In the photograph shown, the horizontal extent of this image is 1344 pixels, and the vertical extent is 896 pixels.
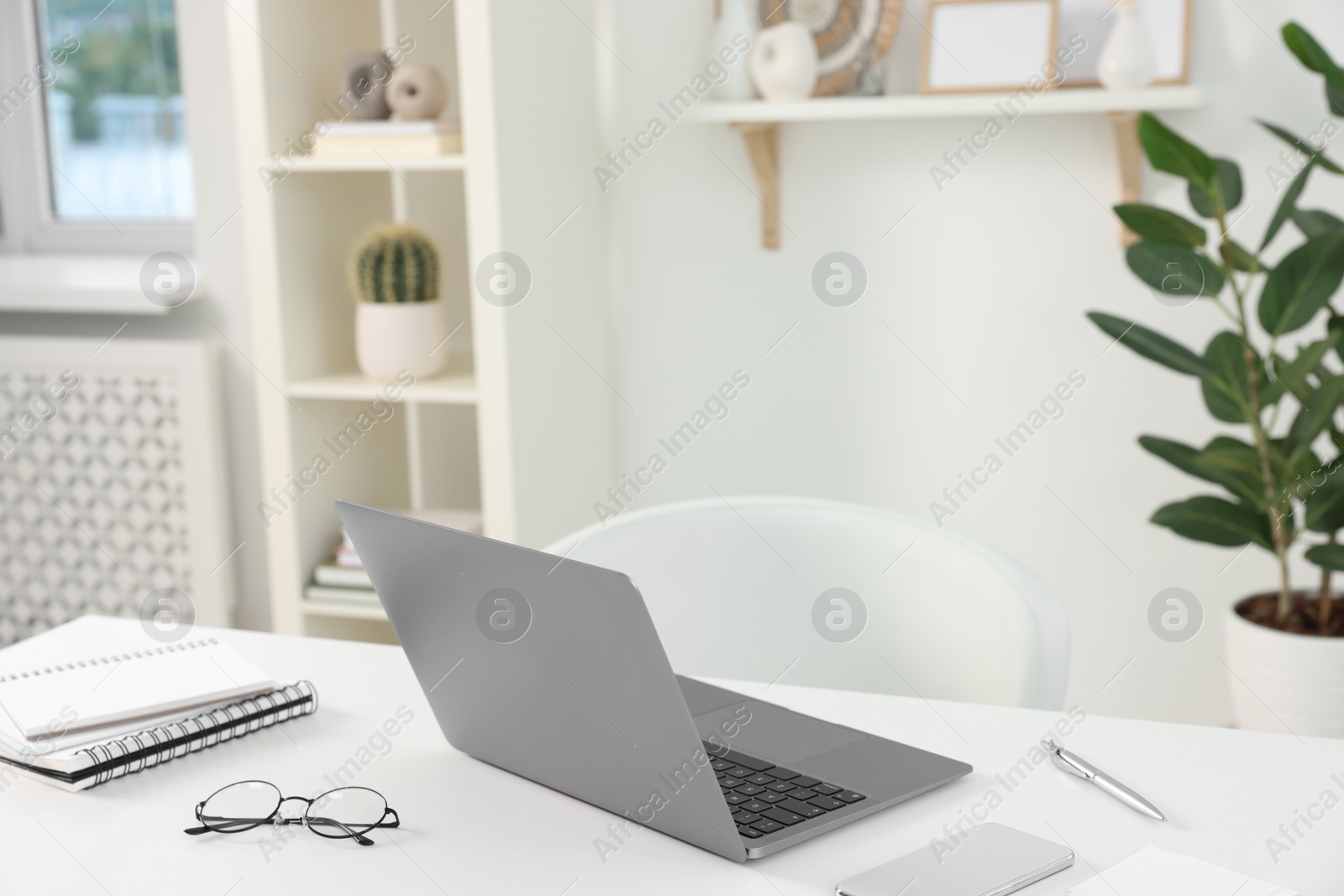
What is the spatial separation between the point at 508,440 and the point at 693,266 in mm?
536

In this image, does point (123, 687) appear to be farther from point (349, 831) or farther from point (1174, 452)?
point (1174, 452)

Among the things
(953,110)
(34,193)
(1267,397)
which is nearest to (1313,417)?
(1267,397)

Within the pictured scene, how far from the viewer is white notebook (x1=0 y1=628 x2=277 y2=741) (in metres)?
0.99

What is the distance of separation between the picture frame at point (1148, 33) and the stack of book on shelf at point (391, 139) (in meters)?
0.98

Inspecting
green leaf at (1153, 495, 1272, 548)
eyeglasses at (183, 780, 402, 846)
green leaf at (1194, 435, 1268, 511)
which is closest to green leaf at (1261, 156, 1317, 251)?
green leaf at (1194, 435, 1268, 511)

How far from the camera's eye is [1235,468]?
5.86 feet

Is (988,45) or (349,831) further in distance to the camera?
(988,45)

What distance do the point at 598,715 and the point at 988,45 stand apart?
5.14 feet

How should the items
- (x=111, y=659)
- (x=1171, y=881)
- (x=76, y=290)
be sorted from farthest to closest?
(x=76, y=290)
(x=111, y=659)
(x=1171, y=881)

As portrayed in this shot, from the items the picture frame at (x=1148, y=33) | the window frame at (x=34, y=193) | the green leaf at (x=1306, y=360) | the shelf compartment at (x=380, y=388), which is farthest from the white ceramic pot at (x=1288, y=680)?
the window frame at (x=34, y=193)

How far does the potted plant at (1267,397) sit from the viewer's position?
1700mm

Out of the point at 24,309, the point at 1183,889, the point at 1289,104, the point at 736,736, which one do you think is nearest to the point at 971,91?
the point at 1289,104

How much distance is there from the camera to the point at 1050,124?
2100 mm

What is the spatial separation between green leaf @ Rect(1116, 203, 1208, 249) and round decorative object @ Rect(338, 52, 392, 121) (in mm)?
1192
